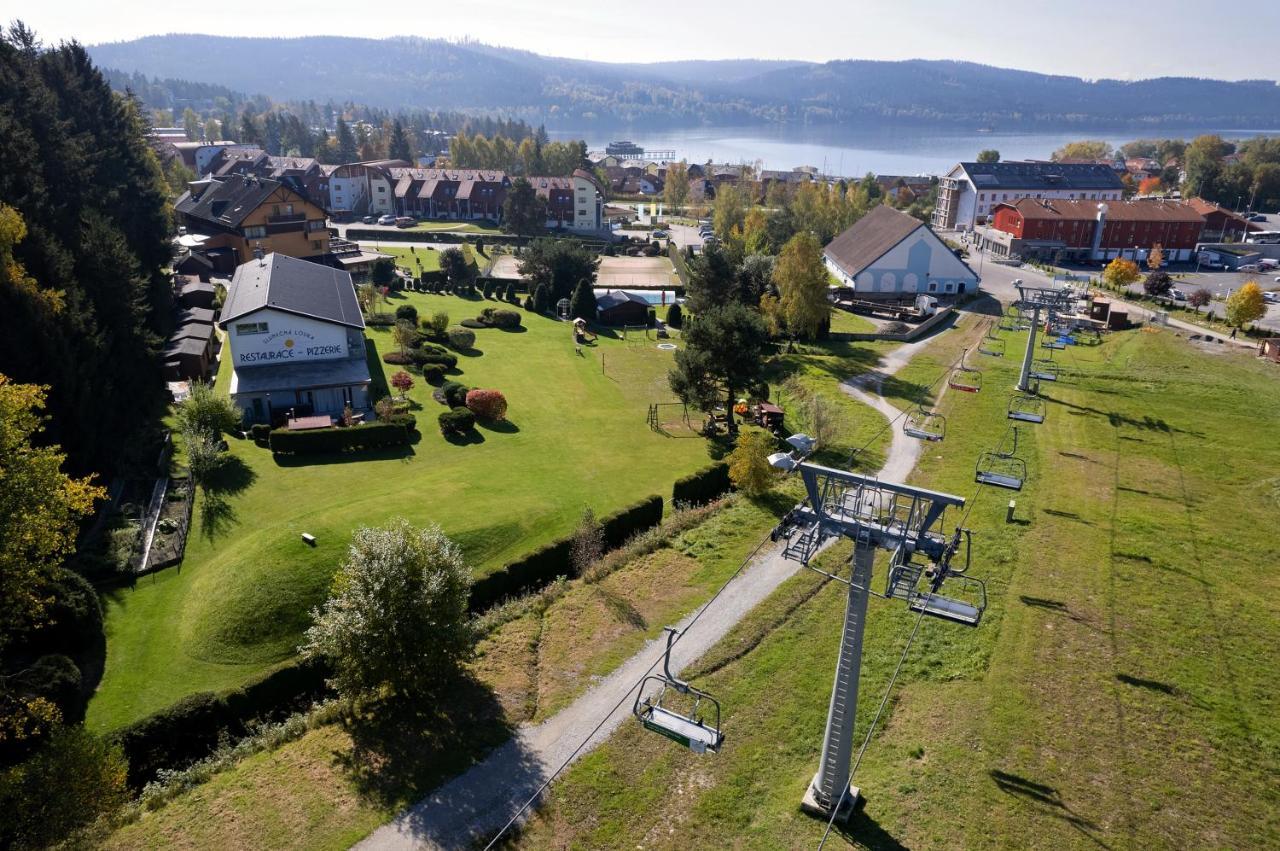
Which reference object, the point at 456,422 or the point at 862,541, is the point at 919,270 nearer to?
the point at 456,422

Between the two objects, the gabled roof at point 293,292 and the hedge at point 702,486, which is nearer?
the hedge at point 702,486

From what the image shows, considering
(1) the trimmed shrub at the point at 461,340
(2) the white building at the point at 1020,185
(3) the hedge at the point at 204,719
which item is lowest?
(3) the hedge at the point at 204,719

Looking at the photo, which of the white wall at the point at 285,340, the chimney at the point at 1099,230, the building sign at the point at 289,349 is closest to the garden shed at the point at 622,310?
the white wall at the point at 285,340

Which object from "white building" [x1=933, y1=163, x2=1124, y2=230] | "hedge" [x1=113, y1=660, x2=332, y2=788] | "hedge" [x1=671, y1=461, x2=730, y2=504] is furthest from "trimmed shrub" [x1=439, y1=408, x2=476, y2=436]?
"white building" [x1=933, y1=163, x2=1124, y2=230]

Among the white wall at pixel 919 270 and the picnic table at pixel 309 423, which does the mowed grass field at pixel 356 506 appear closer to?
the picnic table at pixel 309 423

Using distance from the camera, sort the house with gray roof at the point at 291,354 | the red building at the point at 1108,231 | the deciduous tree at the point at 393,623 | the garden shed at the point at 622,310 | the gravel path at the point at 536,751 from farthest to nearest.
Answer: the red building at the point at 1108,231, the garden shed at the point at 622,310, the house with gray roof at the point at 291,354, the deciduous tree at the point at 393,623, the gravel path at the point at 536,751

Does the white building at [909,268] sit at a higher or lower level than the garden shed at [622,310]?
higher

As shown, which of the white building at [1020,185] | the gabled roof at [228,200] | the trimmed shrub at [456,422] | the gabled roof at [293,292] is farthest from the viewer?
the white building at [1020,185]
